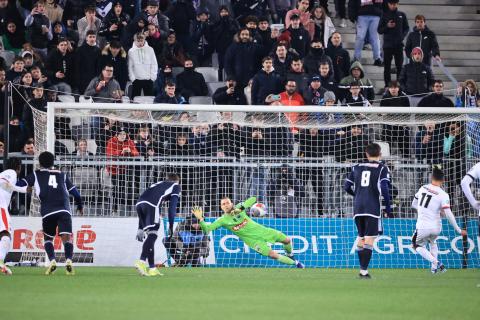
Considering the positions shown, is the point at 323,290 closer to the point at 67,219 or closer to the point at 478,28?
the point at 67,219

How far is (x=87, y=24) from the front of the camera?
26.0m

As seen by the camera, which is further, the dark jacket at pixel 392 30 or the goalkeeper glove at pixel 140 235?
the dark jacket at pixel 392 30

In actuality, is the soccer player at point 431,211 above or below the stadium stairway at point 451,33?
below

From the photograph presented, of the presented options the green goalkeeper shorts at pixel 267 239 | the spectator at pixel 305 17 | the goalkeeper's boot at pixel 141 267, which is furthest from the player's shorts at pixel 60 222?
the spectator at pixel 305 17

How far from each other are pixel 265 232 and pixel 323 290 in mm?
5450

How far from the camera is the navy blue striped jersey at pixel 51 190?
60.2ft

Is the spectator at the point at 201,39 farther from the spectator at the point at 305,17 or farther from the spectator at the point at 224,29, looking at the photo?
the spectator at the point at 305,17

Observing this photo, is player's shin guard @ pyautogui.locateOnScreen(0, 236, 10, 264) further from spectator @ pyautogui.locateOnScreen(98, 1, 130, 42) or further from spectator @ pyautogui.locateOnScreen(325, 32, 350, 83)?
spectator @ pyautogui.locateOnScreen(325, 32, 350, 83)

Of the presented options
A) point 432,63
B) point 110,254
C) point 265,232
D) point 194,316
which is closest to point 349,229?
point 265,232

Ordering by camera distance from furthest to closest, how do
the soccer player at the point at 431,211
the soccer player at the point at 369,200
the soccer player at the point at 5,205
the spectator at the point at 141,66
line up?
the spectator at the point at 141,66 → the soccer player at the point at 431,211 → the soccer player at the point at 5,205 → the soccer player at the point at 369,200

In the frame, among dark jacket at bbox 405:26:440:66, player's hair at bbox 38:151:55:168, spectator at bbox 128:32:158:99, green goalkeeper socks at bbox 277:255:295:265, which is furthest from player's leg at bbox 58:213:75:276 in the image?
dark jacket at bbox 405:26:440:66

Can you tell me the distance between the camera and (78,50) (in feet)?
80.9

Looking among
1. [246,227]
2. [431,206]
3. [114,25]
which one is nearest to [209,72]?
[114,25]

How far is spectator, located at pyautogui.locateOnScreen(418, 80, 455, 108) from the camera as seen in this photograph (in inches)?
953
